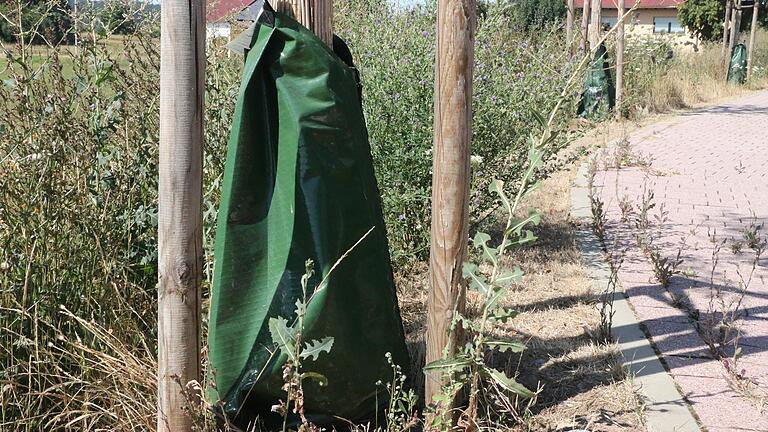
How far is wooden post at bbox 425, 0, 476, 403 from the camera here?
288 centimetres

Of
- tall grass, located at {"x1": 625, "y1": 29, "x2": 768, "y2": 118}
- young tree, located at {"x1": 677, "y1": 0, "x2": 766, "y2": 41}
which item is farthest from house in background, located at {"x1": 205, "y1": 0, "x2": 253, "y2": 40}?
young tree, located at {"x1": 677, "y1": 0, "x2": 766, "y2": 41}

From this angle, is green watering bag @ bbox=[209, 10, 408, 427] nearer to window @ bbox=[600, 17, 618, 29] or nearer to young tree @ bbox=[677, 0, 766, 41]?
window @ bbox=[600, 17, 618, 29]

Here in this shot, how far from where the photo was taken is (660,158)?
33.0 ft

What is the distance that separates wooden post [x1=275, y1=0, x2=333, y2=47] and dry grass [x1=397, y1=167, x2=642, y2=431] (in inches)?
56.3

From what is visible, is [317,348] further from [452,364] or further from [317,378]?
[452,364]

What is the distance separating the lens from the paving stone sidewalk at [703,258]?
368cm

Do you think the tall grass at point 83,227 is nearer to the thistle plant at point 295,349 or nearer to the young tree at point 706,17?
the thistle plant at point 295,349

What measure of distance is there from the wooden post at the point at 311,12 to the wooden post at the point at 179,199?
477mm

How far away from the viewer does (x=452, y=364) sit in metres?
2.90

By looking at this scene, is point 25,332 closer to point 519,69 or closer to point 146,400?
point 146,400

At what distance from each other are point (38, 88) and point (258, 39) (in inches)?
40.5

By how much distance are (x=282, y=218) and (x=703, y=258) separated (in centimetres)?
401

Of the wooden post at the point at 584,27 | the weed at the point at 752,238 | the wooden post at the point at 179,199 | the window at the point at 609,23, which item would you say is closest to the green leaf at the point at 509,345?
the wooden post at the point at 179,199

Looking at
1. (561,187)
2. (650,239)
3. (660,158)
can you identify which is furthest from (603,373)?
(660,158)
